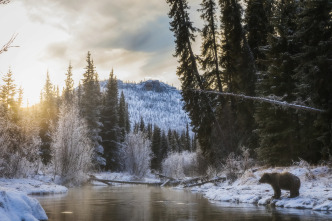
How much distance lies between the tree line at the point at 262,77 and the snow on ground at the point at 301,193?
1329 mm

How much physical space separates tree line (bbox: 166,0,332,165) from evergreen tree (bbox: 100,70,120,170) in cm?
2899

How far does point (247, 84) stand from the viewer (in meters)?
24.1

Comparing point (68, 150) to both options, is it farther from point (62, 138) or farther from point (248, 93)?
point (248, 93)

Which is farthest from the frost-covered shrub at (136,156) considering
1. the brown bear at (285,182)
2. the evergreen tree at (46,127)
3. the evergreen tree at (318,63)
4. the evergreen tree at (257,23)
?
the brown bear at (285,182)

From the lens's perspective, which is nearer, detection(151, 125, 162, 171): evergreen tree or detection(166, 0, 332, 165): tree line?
detection(166, 0, 332, 165): tree line

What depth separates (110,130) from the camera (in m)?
53.1

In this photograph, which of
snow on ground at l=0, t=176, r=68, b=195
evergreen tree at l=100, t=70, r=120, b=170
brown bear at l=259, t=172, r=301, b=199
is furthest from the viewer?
evergreen tree at l=100, t=70, r=120, b=170

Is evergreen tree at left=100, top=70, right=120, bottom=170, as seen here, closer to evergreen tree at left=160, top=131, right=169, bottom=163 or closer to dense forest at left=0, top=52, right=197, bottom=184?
dense forest at left=0, top=52, right=197, bottom=184

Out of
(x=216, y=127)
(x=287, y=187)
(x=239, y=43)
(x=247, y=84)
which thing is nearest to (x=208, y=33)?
(x=239, y=43)

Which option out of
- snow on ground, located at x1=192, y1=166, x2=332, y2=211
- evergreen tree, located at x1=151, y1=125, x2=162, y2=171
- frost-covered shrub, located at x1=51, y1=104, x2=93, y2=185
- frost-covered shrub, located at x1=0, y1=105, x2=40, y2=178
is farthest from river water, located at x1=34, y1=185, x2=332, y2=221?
evergreen tree, located at x1=151, y1=125, x2=162, y2=171

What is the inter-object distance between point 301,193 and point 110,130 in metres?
44.4

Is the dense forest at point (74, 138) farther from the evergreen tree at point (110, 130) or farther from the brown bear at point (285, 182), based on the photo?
the brown bear at point (285, 182)

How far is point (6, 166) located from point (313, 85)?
2177 cm

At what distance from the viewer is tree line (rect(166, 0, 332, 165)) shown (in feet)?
43.8
